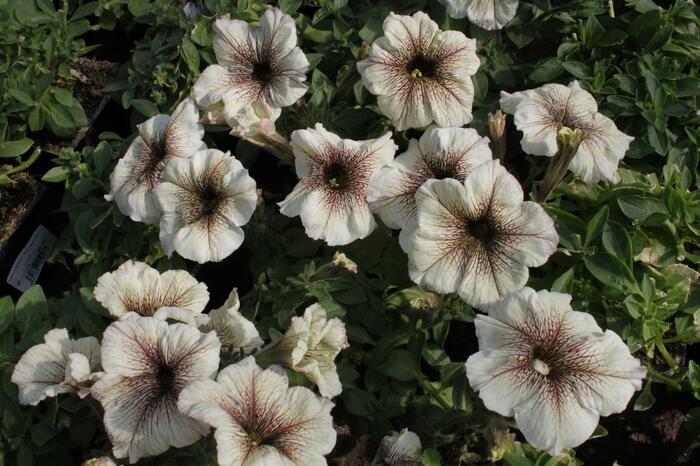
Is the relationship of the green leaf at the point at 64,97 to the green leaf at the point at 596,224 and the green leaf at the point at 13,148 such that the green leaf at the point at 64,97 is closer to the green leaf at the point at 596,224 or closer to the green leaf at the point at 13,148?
the green leaf at the point at 13,148

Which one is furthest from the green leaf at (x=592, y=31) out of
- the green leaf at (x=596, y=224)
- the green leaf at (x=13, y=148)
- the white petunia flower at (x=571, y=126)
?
the green leaf at (x=13, y=148)

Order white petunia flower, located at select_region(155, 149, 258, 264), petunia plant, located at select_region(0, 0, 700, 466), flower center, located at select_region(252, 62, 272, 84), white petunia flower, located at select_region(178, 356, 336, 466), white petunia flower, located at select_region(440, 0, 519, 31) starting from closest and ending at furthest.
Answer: white petunia flower, located at select_region(178, 356, 336, 466) → petunia plant, located at select_region(0, 0, 700, 466) → white petunia flower, located at select_region(155, 149, 258, 264) → flower center, located at select_region(252, 62, 272, 84) → white petunia flower, located at select_region(440, 0, 519, 31)

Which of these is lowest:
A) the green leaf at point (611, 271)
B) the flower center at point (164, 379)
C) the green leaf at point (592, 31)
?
the green leaf at point (611, 271)

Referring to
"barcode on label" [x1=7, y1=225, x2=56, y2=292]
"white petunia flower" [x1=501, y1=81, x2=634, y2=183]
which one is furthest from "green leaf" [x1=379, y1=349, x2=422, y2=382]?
"barcode on label" [x1=7, y1=225, x2=56, y2=292]

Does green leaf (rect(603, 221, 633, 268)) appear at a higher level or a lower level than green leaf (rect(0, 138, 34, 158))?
lower

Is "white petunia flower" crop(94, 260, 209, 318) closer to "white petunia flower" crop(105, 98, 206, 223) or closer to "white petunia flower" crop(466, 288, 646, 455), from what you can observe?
"white petunia flower" crop(105, 98, 206, 223)

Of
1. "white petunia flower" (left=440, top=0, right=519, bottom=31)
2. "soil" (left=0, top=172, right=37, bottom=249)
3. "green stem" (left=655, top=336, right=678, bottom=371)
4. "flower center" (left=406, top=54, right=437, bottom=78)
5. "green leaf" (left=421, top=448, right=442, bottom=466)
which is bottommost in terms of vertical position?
"green stem" (left=655, top=336, right=678, bottom=371)

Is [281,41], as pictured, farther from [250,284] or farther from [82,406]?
[82,406]
